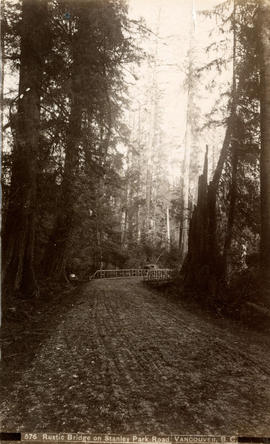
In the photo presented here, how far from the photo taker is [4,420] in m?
3.80

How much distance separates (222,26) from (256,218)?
616cm

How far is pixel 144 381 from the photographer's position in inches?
183

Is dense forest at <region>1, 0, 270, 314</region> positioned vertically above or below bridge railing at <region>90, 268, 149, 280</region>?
above

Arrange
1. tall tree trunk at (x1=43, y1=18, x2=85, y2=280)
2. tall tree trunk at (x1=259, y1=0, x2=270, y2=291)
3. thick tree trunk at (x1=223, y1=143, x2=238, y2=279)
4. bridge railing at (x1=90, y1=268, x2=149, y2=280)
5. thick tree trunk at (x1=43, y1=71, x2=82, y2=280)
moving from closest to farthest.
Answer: tall tree trunk at (x1=259, y1=0, x2=270, y2=291), tall tree trunk at (x1=43, y1=18, x2=85, y2=280), thick tree trunk at (x1=43, y1=71, x2=82, y2=280), thick tree trunk at (x1=223, y1=143, x2=238, y2=279), bridge railing at (x1=90, y1=268, x2=149, y2=280)

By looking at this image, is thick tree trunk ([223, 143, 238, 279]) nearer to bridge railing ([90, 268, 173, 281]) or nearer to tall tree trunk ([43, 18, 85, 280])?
tall tree trunk ([43, 18, 85, 280])

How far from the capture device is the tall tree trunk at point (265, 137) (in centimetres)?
869

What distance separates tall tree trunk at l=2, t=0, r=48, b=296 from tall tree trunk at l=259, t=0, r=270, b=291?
5332mm

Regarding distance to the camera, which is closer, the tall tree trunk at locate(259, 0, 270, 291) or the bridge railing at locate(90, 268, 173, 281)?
the tall tree trunk at locate(259, 0, 270, 291)

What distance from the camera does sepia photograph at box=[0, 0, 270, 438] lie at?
394 centimetres

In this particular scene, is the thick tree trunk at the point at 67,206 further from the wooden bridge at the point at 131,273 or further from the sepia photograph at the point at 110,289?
the wooden bridge at the point at 131,273

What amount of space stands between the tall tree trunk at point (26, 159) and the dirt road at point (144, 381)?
6.98 feet

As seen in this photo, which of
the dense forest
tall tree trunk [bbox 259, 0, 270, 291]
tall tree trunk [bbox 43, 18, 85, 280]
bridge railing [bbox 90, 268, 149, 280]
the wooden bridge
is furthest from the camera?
bridge railing [bbox 90, 268, 149, 280]

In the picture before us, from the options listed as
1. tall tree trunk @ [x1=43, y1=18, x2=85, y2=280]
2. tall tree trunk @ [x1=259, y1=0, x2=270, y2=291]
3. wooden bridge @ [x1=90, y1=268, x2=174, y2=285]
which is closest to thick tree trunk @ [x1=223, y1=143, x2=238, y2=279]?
tall tree trunk @ [x1=259, y1=0, x2=270, y2=291]

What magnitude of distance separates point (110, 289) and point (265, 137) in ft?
25.6
